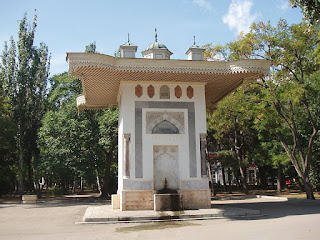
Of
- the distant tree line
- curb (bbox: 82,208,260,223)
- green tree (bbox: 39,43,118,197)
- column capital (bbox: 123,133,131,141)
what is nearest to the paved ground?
curb (bbox: 82,208,260,223)

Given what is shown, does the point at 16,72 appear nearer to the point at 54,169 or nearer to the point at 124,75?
the point at 54,169

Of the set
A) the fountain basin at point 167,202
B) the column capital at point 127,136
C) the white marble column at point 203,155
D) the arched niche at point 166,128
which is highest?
the arched niche at point 166,128

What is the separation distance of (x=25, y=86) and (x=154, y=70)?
18.4m

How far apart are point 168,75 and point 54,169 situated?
13409 mm

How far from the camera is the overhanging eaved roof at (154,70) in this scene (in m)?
10.2

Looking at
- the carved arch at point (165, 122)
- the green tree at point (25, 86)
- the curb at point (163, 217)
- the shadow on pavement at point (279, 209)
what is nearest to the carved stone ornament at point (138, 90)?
the carved arch at point (165, 122)

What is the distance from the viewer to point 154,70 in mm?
10852

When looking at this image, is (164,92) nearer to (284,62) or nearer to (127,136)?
(127,136)

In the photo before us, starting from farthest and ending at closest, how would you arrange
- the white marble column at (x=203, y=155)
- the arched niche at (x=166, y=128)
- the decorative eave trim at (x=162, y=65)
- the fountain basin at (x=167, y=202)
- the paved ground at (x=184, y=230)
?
the arched niche at (x=166, y=128) < the white marble column at (x=203, y=155) < the fountain basin at (x=167, y=202) < the decorative eave trim at (x=162, y=65) < the paved ground at (x=184, y=230)

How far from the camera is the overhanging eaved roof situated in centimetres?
1020

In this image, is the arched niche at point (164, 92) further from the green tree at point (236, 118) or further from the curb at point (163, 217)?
the green tree at point (236, 118)

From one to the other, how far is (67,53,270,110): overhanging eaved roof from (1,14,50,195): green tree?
1537cm

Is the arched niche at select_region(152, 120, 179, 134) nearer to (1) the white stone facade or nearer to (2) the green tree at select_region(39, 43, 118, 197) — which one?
(1) the white stone facade

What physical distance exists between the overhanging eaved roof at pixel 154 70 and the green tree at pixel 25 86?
15.4m
